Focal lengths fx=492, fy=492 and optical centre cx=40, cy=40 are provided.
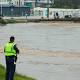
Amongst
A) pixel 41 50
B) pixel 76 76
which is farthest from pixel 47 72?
pixel 41 50

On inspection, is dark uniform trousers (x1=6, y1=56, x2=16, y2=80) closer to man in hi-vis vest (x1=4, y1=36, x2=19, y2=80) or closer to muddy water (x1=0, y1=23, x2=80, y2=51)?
man in hi-vis vest (x1=4, y1=36, x2=19, y2=80)

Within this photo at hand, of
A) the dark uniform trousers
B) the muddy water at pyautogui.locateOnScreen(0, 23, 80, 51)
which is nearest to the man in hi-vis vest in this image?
the dark uniform trousers

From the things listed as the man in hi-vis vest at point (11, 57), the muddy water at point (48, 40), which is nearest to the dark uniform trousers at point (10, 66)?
the man in hi-vis vest at point (11, 57)

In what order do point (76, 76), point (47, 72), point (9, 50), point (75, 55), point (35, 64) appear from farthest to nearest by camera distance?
point (75, 55), point (35, 64), point (47, 72), point (76, 76), point (9, 50)

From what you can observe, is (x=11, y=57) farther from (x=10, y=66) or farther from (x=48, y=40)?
(x=48, y=40)

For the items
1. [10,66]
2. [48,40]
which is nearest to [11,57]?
[10,66]

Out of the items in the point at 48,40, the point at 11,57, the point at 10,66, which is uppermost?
the point at 11,57

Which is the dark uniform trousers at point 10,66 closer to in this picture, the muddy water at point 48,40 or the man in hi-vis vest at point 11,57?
the man in hi-vis vest at point 11,57

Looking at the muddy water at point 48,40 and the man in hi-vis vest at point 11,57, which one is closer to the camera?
the man in hi-vis vest at point 11,57

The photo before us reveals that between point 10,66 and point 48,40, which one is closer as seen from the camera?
point 10,66

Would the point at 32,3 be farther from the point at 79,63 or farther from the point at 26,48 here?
the point at 79,63

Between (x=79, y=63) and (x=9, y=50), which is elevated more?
(x=9, y=50)

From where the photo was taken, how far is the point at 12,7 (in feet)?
438

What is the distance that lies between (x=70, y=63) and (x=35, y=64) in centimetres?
184
